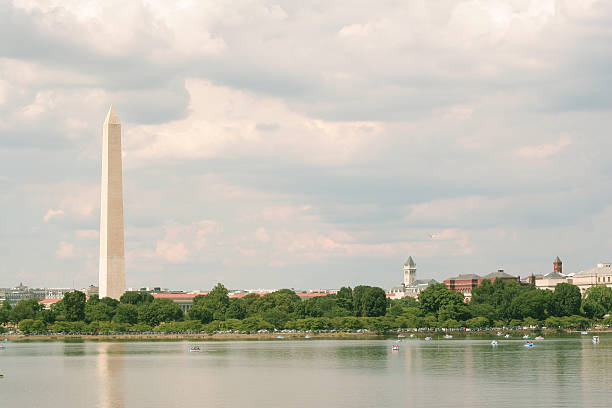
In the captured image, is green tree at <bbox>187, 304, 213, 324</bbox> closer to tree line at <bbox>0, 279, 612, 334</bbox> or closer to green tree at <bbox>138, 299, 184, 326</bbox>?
tree line at <bbox>0, 279, 612, 334</bbox>

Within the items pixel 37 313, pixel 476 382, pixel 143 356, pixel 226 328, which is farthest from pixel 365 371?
pixel 37 313

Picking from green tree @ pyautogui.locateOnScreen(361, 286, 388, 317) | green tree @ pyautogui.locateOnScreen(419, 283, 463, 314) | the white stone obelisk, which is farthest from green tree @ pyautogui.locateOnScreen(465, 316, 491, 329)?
the white stone obelisk

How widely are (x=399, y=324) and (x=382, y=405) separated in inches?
4425

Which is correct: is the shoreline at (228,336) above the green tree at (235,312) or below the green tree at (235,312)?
below

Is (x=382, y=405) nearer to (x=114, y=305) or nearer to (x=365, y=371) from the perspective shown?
(x=365, y=371)

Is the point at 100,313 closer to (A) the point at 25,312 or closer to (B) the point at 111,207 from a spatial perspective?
(B) the point at 111,207

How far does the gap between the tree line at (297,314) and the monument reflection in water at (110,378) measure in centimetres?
3927

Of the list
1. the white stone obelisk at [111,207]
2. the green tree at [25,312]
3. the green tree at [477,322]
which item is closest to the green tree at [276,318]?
the white stone obelisk at [111,207]

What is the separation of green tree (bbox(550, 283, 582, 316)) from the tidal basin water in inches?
2578

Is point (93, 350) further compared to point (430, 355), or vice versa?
point (93, 350)

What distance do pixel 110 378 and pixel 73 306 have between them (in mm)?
88976

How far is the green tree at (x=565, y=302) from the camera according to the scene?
7505 inches

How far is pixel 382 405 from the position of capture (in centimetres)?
6353

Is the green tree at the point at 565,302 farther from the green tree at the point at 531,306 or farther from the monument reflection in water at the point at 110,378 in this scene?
the monument reflection in water at the point at 110,378
